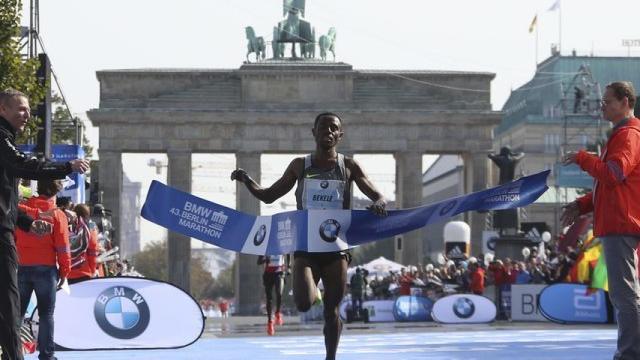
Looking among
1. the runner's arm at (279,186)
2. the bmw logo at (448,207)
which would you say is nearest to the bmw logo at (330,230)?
the runner's arm at (279,186)

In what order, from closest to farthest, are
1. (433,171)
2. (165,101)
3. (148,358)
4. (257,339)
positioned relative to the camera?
1. (148,358)
2. (257,339)
3. (165,101)
4. (433,171)

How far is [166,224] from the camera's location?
13.0 metres

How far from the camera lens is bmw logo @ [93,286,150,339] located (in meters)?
18.1

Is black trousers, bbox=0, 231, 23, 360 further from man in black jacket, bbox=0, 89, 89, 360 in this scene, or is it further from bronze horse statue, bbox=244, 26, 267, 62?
bronze horse statue, bbox=244, 26, 267, 62

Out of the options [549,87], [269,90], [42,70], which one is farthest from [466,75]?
[42,70]

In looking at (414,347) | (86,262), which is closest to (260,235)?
(86,262)

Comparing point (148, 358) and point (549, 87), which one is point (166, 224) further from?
point (549, 87)

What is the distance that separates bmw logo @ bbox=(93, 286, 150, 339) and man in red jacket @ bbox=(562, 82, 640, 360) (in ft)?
27.0

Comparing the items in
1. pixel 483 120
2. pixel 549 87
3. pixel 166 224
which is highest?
pixel 549 87

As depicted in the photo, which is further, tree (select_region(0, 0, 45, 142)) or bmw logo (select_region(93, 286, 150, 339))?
tree (select_region(0, 0, 45, 142))

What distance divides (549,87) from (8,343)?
11663 cm

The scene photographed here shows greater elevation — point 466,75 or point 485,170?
point 466,75

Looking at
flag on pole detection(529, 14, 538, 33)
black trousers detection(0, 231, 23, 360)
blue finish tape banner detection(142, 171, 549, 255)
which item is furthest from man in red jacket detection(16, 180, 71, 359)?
flag on pole detection(529, 14, 538, 33)

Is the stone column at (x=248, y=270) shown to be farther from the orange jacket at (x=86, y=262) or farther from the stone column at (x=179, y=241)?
the orange jacket at (x=86, y=262)
